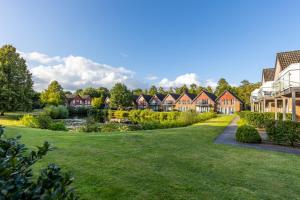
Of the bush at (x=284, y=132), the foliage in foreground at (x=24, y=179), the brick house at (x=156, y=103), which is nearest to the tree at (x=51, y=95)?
the brick house at (x=156, y=103)

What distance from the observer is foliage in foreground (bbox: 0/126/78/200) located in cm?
140

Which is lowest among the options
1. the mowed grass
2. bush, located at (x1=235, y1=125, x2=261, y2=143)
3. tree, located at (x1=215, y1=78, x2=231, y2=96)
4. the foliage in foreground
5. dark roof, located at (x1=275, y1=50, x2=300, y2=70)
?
the mowed grass

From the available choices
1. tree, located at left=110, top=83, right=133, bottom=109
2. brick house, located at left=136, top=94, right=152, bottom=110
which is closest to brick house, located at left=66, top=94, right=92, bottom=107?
brick house, located at left=136, top=94, right=152, bottom=110

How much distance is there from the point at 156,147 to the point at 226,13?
1543cm

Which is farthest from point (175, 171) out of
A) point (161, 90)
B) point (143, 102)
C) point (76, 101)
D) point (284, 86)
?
point (161, 90)

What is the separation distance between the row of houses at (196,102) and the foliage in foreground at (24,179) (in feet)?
185

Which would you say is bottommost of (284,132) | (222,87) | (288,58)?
(284,132)

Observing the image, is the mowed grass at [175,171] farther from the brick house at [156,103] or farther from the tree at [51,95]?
the brick house at [156,103]

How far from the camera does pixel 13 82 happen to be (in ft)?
98.7

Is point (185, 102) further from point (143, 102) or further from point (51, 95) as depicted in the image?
point (51, 95)

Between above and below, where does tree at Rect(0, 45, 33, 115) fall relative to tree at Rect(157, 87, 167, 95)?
below

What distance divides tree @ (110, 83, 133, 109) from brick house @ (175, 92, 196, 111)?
52.8ft

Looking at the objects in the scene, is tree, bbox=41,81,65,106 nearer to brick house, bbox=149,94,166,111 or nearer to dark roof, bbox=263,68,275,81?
brick house, bbox=149,94,166,111

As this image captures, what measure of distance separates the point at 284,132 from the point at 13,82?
112ft
